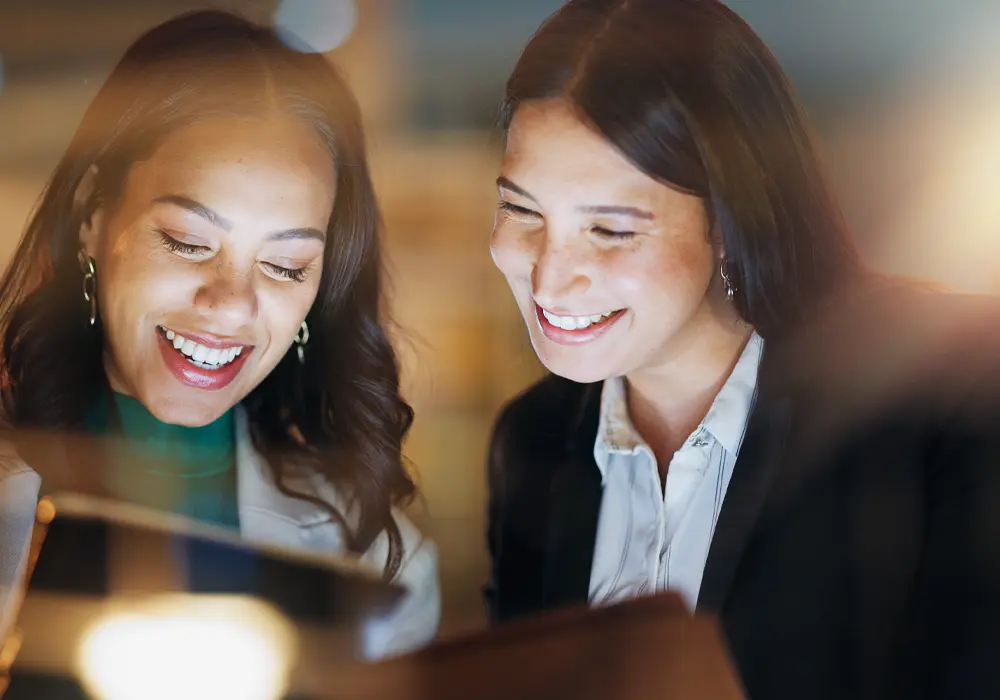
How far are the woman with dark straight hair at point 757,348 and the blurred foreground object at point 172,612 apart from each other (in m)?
0.19

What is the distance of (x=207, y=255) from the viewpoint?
2.81 ft

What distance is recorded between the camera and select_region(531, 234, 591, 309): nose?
0.83 metres

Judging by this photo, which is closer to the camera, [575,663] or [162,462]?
[575,663]

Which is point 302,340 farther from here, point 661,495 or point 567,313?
point 661,495

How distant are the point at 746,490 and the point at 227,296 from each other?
53cm

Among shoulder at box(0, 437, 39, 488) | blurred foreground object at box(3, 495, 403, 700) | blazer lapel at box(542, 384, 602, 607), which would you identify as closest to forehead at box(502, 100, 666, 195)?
blazer lapel at box(542, 384, 602, 607)

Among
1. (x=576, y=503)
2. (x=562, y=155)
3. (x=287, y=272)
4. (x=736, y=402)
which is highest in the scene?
(x=562, y=155)

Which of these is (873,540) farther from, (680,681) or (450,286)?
(450,286)

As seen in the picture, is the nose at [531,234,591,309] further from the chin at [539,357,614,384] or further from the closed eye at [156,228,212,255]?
the closed eye at [156,228,212,255]

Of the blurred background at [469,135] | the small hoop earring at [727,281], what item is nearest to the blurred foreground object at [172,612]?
the blurred background at [469,135]

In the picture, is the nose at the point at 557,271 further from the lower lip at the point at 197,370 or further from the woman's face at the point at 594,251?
the lower lip at the point at 197,370

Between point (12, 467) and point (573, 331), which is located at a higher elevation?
point (573, 331)

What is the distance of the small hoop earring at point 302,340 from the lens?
907 millimetres

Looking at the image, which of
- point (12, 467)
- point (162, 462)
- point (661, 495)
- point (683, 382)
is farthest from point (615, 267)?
point (12, 467)
